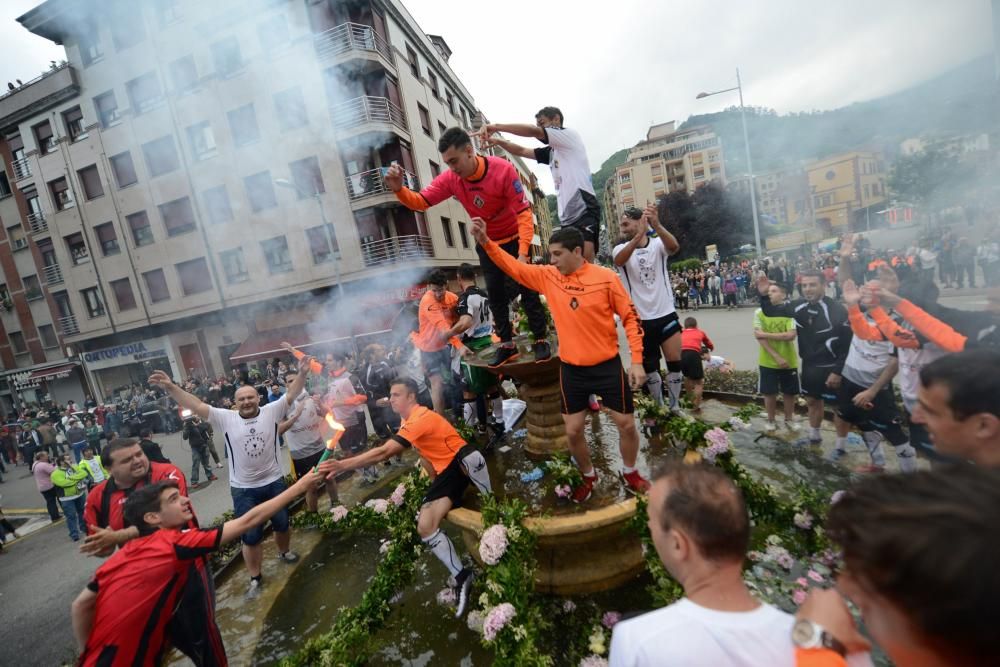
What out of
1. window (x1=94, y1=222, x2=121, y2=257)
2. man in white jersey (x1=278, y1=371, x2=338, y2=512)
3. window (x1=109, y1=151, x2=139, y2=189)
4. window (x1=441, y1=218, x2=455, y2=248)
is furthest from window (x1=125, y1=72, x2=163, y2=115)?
man in white jersey (x1=278, y1=371, x2=338, y2=512)

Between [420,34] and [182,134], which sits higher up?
[420,34]

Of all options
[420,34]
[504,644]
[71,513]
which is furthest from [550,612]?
[420,34]

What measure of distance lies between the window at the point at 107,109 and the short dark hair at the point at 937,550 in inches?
1115

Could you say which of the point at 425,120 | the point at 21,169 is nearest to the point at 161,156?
the point at 21,169

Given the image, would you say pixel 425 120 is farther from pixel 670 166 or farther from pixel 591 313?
pixel 670 166

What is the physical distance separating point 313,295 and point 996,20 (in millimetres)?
24943

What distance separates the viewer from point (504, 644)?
262 cm

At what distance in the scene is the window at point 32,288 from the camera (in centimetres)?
2759

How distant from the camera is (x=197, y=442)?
388 inches

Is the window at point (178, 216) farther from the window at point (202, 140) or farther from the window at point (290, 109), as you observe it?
the window at point (290, 109)

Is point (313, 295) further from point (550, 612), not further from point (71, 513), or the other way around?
point (550, 612)

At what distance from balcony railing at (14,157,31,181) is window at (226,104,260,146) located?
15.9 meters

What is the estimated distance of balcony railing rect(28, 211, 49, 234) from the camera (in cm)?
2583

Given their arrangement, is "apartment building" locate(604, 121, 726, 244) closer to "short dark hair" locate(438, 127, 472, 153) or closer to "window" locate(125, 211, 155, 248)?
"window" locate(125, 211, 155, 248)
